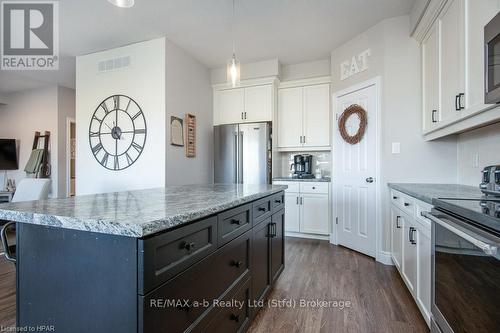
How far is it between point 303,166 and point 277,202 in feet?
6.31

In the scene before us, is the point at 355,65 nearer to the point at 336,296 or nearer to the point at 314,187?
the point at 314,187

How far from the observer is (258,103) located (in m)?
4.09

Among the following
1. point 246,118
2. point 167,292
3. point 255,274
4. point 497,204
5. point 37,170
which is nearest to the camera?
point 167,292

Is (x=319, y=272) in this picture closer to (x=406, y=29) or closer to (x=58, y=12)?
(x=406, y=29)

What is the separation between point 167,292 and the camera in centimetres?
88

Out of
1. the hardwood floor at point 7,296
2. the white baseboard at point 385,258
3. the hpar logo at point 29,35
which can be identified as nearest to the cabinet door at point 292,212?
the white baseboard at point 385,258

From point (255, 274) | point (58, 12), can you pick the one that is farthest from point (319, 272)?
point (58, 12)

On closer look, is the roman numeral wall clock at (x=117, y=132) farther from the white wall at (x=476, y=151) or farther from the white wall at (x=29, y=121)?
the white wall at (x=476, y=151)

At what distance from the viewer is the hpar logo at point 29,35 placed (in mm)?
2693

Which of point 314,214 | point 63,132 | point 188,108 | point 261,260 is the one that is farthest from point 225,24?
point 63,132

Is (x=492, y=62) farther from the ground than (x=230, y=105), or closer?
closer

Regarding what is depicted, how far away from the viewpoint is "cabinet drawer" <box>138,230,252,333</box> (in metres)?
0.82

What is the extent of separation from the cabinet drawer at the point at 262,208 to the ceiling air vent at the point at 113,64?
2795 millimetres

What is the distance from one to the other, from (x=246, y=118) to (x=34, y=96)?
4484 millimetres
